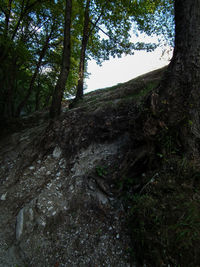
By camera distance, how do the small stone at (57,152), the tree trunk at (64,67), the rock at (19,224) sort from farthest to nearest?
1. the tree trunk at (64,67)
2. the small stone at (57,152)
3. the rock at (19,224)

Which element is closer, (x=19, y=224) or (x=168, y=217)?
(x=168, y=217)

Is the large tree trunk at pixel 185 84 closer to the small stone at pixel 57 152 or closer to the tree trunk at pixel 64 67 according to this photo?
the small stone at pixel 57 152

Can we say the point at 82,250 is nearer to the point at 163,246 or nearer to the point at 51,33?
the point at 163,246

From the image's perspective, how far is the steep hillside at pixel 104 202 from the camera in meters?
2.18

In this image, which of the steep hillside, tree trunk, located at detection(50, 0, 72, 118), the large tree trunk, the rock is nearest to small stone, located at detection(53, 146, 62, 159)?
the steep hillside

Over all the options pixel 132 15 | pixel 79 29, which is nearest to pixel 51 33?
pixel 79 29

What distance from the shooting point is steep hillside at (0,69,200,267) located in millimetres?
2176

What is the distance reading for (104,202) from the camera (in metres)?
3.12

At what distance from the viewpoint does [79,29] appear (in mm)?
10492

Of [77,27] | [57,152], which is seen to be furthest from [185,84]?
[77,27]

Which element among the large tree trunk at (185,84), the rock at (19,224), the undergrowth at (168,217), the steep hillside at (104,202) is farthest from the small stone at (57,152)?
the large tree trunk at (185,84)

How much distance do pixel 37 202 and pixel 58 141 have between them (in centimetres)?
214

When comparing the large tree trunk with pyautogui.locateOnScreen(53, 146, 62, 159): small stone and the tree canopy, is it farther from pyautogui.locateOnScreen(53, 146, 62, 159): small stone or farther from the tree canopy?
the tree canopy

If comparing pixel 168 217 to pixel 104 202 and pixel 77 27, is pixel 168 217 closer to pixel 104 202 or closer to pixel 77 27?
pixel 104 202
